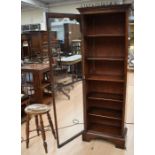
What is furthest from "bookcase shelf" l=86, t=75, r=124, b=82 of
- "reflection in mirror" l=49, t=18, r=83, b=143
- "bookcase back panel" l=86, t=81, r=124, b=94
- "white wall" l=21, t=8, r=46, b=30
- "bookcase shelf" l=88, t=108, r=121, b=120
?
"white wall" l=21, t=8, r=46, b=30

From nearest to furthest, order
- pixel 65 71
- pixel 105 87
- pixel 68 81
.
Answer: pixel 105 87 < pixel 65 71 < pixel 68 81

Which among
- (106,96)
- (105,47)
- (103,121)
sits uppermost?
(105,47)

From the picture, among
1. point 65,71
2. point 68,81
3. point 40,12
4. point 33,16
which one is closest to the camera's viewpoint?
point 65,71

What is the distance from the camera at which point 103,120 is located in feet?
9.96

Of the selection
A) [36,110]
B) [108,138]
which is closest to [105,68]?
[108,138]

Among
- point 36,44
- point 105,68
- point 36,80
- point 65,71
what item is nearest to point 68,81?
point 65,71

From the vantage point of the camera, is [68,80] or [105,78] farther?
[68,80]

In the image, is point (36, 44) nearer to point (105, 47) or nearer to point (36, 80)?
point (36, 80)

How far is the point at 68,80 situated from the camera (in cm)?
481

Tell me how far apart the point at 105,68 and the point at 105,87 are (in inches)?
11.6

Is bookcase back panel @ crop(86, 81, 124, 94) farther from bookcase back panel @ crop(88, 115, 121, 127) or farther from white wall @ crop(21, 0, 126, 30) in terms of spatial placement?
white wall @ crop(21, 0, 126, 30)

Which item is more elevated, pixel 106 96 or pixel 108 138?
pixel 106 96

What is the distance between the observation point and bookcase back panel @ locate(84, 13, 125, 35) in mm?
2635
